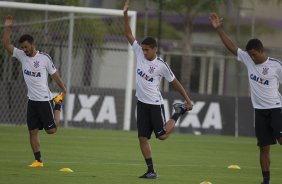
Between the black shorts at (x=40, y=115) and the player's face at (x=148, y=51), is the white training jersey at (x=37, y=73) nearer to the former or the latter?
the black shorts at (x=40, y=115)

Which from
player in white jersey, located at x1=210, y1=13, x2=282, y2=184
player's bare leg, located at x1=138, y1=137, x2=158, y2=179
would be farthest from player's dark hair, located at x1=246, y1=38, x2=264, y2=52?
player's bare leg, located at x1=138, y1=137, x2=158, y2=179

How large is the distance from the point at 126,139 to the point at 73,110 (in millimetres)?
4260

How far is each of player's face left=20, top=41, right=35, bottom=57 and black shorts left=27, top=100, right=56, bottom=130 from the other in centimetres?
88

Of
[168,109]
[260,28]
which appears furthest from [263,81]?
[260,28]

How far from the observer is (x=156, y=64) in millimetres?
15430

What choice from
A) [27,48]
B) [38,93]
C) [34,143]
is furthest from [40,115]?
[27,48]

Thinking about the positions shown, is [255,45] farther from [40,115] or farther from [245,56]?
[40,115]

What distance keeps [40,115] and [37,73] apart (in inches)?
29.6

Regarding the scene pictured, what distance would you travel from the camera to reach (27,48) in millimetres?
16484

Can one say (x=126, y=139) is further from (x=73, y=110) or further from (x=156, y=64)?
(x=156, y=64)

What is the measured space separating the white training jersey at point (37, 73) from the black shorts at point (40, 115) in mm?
108

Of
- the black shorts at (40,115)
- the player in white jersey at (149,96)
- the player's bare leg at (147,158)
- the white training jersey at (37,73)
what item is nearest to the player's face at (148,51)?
the player in white jersey at (149,96)

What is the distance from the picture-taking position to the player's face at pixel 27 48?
16.4m

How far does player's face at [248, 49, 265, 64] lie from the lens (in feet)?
46.2
